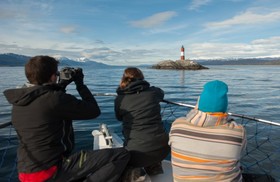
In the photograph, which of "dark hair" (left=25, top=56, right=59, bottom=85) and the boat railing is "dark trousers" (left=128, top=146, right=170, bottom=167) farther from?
the boat railing

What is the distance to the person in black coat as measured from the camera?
334 cm

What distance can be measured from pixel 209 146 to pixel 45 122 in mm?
1542

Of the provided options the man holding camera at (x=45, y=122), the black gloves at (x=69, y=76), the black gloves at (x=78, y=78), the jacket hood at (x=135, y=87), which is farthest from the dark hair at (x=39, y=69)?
the jacket hood at (x=135, y=87)

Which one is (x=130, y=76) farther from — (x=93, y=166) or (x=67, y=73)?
(x=93, y=166)

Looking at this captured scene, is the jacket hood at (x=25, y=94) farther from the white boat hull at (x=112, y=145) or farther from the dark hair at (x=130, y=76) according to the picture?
the white boat hull at (x=112, y=145)

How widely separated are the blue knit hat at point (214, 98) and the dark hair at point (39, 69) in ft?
5.00

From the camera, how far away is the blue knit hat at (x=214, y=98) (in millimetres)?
2215

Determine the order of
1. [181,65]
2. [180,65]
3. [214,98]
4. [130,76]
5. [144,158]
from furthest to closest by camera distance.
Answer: [180,65]
[181,65]
[130,76]
[144,158]
[214,98]

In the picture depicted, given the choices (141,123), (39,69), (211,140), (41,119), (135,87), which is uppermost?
(39,69)

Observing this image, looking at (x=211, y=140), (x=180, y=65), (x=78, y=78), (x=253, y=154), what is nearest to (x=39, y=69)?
(x=78, y=78)

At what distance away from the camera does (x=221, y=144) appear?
7.31ft

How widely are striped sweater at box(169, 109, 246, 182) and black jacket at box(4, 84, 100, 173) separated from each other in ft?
3.54

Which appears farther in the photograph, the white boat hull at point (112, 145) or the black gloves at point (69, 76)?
the white boat hull at point (112, 145)

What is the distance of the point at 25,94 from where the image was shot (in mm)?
2604
